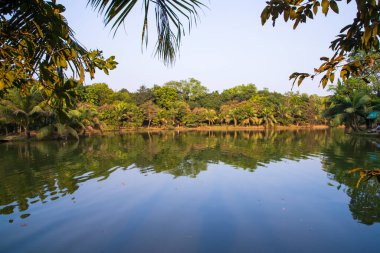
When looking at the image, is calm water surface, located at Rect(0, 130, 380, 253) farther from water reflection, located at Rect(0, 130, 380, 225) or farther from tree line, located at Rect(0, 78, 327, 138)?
tree line, located at Rect(0, 78, 327, 138)

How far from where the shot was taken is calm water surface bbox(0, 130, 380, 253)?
15.1 ft

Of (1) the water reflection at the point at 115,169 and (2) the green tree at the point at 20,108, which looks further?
(2) the green tree at the point at 20,108

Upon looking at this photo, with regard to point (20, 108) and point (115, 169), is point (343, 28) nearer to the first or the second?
point (115, 169)

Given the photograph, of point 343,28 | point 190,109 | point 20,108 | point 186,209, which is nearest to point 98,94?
point 190,109

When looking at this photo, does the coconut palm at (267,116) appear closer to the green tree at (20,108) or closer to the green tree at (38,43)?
the green tree at (20,108)

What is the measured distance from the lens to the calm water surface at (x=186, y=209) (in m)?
4.59

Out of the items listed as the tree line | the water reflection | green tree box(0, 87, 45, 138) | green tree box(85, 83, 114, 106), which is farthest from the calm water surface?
green tree box(85, 83, 114, 106)

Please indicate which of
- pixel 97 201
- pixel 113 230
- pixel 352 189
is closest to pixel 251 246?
pixel 113 230

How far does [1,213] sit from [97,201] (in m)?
2.04

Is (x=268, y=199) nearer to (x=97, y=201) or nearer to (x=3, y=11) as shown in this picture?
(x=97, y=201)

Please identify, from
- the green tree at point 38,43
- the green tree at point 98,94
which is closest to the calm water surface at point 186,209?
the green tree at point 38,43

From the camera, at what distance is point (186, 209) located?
248 inches

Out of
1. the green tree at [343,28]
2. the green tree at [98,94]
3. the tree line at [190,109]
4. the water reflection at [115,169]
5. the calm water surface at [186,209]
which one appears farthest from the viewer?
the green tree at [98,94]

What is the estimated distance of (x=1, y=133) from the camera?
90.8ft
